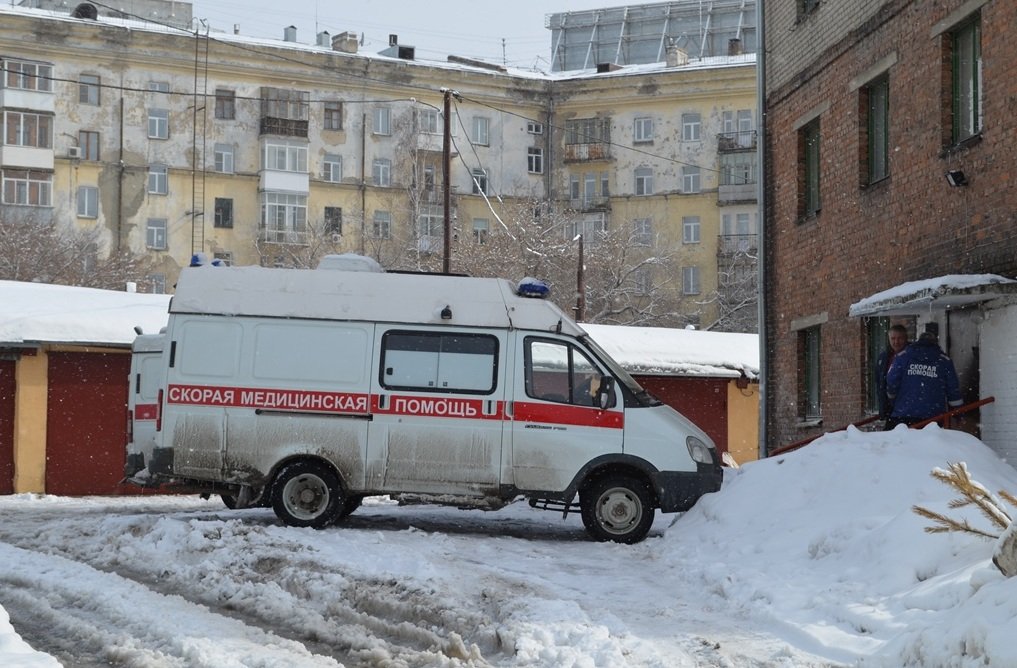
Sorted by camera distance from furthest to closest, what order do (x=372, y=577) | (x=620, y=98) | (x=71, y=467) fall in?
(x=620, y=98) → (x=71, y=467) → (x=372, y=577)

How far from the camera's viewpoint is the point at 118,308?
23141 mm

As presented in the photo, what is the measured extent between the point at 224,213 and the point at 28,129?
8982mm

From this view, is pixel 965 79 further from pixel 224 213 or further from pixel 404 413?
pixel 224 213

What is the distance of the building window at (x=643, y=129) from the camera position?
226 ft

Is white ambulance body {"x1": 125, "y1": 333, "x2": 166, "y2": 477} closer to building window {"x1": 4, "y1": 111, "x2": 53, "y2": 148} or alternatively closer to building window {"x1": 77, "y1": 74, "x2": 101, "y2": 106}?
building window {"x1": 4, "y1": 111, "x2": 53, "y2": 148}

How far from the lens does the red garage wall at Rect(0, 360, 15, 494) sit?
70.5ft

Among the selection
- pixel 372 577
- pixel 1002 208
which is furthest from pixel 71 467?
pixel 1002 208

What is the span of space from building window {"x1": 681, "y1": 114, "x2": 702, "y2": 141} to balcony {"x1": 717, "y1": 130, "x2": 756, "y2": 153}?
1122mm

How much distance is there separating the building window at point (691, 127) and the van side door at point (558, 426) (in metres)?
55.5

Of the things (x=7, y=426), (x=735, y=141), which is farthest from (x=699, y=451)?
(x=735, y=141)

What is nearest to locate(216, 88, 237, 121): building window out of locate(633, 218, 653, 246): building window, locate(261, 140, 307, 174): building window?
locate(261, 140, 307, 174): building window

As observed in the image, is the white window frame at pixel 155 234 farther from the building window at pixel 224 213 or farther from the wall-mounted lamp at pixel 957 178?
the wall-mounted lamp at pixel 957 178

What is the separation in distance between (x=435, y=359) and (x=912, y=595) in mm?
6481

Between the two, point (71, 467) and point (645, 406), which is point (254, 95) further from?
point (645, 406)
